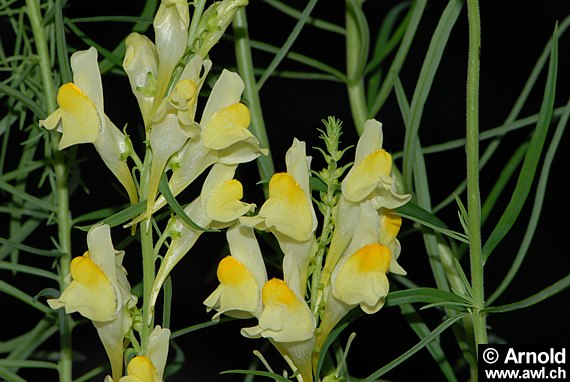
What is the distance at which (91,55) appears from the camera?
546 mm

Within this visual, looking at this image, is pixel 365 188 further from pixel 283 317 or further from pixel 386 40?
pixel 386 40

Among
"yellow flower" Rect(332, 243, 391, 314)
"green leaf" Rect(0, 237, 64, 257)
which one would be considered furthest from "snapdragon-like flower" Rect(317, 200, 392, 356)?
"green leaf" Rect(0, 237, 64, 257)

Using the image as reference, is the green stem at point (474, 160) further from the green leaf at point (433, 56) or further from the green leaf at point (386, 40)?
the green leaf at point (386, 40)

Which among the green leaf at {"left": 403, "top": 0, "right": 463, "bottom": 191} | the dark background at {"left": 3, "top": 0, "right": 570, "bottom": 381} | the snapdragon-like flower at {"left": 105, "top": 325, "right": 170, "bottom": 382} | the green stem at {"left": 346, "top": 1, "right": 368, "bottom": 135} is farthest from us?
the dark background at {"left": 3, "top": 0, "right": 570, "bottom": 381}

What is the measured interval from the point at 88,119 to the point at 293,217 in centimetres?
14

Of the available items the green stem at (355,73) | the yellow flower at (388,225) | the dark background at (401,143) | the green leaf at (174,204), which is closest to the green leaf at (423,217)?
the yellow flower at (388,225)

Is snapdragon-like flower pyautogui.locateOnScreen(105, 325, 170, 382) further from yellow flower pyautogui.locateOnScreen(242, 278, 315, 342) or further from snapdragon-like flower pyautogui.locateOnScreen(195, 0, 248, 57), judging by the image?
Result: snapdragon-like flower pyautogui.locateOnScreen(195, 0, 248, 57)

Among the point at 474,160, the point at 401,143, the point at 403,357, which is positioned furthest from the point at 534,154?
the point at 401,143

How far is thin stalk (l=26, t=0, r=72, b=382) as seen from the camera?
2.23ft

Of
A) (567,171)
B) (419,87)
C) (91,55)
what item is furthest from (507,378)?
(567,171)

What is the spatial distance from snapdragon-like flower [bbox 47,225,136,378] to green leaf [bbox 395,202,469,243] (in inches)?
6.9

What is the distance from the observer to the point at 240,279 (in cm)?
54

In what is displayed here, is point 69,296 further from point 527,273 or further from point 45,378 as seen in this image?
point 45,378

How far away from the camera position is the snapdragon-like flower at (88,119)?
54cm
